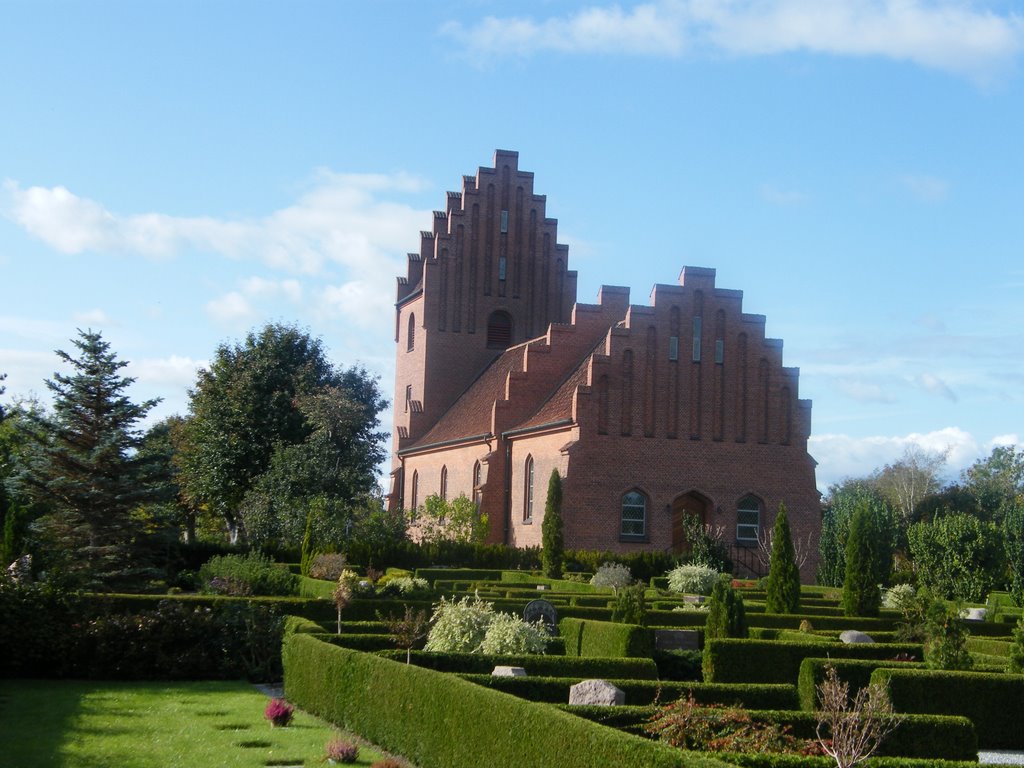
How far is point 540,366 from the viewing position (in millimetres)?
47656

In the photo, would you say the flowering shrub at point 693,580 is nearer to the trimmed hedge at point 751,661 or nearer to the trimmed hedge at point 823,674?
the trimmed hedge at point 751,661

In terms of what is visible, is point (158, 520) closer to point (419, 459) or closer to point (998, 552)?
point (419, 459)

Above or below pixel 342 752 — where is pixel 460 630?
above

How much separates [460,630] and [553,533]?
2083cm

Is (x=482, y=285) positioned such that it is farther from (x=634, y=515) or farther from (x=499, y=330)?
(x=634, y=515)

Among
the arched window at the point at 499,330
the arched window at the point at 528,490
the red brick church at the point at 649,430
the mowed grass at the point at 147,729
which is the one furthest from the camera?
the arched window at the point at 499,330

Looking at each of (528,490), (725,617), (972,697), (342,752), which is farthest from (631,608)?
(528,490)

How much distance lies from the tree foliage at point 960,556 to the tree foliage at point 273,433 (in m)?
23.3

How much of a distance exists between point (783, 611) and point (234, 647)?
1308 centimetres

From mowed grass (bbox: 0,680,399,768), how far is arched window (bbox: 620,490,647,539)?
2385 centimetres

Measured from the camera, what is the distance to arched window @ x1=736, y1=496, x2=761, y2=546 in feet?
143

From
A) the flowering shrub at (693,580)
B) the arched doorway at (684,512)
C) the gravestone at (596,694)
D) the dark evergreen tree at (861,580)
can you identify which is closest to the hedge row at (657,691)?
the gravestone at (596,694)

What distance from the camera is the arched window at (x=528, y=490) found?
45875mm

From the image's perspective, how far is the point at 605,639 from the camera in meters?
20.4
